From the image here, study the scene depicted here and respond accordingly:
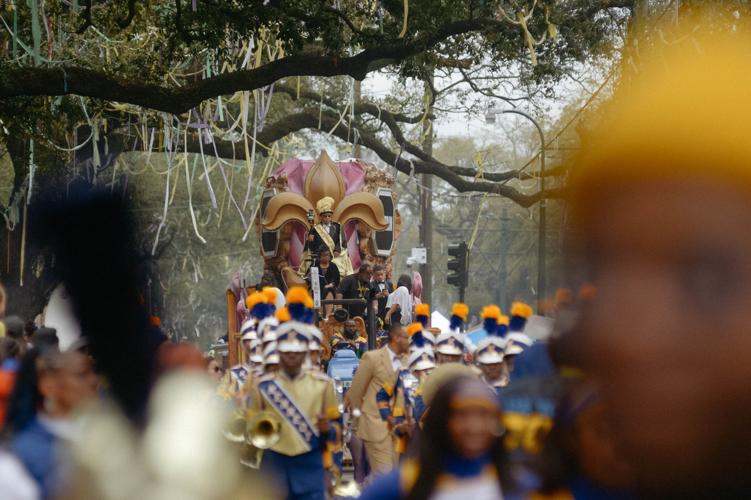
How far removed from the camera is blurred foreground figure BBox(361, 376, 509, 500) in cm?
187

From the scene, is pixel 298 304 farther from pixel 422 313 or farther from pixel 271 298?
pixel 422 313

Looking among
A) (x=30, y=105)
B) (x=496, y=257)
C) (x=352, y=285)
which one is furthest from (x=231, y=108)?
(x=496, y=257)

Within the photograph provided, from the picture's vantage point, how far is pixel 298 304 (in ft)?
30.8

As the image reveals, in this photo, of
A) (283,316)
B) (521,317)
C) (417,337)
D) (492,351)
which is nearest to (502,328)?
(492,351)

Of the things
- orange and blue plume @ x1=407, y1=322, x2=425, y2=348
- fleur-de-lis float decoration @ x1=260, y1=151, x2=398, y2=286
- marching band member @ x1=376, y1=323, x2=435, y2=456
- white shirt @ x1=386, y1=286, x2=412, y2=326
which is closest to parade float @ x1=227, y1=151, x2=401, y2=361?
fleur-de-lis float decoration @ x1=260, y1=151, x2=398, y2=286

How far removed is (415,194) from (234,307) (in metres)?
40.2

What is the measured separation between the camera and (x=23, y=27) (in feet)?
45.1

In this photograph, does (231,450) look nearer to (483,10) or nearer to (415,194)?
(483,10)

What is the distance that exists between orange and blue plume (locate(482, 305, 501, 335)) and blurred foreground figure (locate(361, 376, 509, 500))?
6.14 meters

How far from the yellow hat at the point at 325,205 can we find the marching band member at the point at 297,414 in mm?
9846

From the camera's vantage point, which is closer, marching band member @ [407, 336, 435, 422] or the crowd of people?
the crowd of people

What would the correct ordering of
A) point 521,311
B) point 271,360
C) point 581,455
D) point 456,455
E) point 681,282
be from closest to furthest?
1. point 681,282
2. point 581,455
3. point 521,311
4. point 456,455
5. point 271,360

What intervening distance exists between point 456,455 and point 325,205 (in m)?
16.3

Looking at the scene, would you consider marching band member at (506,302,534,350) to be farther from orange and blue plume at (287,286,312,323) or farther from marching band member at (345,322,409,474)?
marching band member at (345,322,409,474)
